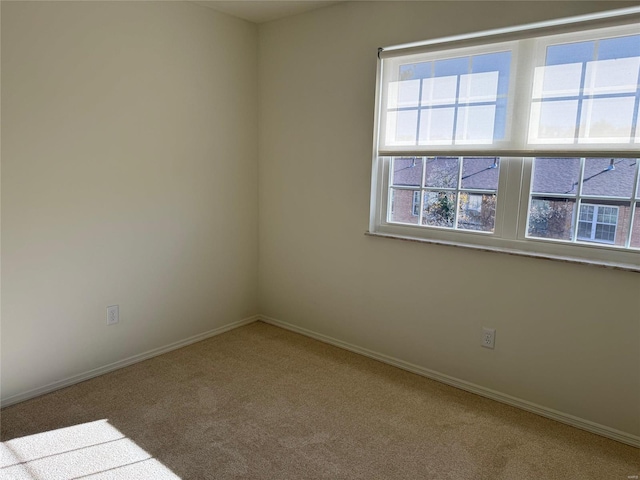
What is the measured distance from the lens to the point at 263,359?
3.05 m

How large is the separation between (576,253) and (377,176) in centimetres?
126

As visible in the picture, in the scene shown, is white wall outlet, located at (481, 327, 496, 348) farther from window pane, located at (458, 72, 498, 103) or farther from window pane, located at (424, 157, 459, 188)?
window pane, located at (458, 72, 498, 103)

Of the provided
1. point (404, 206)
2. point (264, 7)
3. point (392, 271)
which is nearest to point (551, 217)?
point (404, 206)

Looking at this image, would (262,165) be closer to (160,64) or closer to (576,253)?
(160,64)

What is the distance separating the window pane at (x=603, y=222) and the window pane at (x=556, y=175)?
11cm

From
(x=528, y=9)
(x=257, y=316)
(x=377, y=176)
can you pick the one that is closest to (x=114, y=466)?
(x=257, y=316)

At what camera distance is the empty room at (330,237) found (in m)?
2.13

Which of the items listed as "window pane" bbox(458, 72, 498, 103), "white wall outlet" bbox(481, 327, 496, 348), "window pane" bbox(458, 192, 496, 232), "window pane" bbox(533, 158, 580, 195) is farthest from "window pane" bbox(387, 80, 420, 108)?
"white wall outlet" bbox(481, 327, 496, 348)

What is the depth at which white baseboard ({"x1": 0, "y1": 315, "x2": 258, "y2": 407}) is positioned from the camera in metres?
2.44

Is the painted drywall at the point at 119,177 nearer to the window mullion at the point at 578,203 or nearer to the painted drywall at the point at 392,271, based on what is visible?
the painted drywall at the point at 392,271

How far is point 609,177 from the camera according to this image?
2.17 metres

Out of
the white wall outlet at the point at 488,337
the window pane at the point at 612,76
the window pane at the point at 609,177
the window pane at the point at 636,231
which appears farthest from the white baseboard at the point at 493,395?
the window pane at the point at 612,76

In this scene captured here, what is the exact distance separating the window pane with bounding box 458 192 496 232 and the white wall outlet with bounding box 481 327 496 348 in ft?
1.91

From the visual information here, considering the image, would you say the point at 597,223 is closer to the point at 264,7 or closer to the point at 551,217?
the point at 551,217
